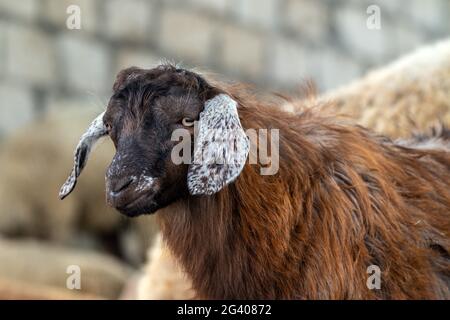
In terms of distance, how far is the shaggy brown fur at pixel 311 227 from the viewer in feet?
15.0

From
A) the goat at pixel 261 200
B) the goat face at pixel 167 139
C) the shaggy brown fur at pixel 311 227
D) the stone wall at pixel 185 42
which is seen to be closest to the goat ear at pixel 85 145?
the goat at pixel 261 200

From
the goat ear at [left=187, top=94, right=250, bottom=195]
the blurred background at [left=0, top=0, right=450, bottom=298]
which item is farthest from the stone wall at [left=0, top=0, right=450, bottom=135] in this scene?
the goat ear at [left=187, top=94, right=250, bottom=195]

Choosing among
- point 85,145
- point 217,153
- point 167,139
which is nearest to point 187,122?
point 167,139

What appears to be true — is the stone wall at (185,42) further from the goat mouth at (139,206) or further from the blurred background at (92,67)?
the goat mouth at (139,206)

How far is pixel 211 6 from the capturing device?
14375 millimetres

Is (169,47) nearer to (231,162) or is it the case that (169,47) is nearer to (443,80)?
(443,80)

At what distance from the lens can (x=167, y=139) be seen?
14.5 feet

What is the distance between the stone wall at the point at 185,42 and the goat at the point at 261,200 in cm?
766

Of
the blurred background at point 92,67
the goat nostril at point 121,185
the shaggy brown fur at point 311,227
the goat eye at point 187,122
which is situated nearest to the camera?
the goat nostril at point 121,185

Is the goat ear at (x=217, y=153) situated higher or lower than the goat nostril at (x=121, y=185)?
higher

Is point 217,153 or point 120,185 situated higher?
point 217,153

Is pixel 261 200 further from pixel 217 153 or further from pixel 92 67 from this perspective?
pixel 92 67

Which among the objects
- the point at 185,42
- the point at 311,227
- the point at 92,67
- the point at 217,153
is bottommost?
the point at 311,227

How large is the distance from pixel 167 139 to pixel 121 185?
0.93 feet
